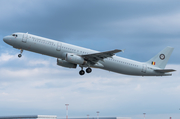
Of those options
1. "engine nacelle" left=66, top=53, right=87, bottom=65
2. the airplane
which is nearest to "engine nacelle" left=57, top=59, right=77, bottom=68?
the airplane

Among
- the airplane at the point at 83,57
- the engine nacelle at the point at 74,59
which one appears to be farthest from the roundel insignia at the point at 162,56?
the engine nacelle at the point at 74,59

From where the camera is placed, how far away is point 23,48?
56.2 meters

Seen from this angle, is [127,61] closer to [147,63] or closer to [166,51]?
[147,63]

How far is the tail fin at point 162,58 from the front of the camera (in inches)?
2638

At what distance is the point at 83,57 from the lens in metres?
58.0

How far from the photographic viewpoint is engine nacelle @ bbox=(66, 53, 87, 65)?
56072 mm

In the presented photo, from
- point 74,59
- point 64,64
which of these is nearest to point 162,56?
point 74,59

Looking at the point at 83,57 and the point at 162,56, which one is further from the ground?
the point at 162,56

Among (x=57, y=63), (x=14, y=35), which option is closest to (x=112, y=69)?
(x=57, y=63)

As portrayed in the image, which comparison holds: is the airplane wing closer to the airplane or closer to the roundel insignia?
the airplane

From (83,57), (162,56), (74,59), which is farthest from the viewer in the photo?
(162,56)

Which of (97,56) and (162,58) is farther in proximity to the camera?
(162,58)

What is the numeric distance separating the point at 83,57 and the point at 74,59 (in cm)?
221

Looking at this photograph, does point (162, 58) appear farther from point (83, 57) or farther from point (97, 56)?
point (83, 57)
